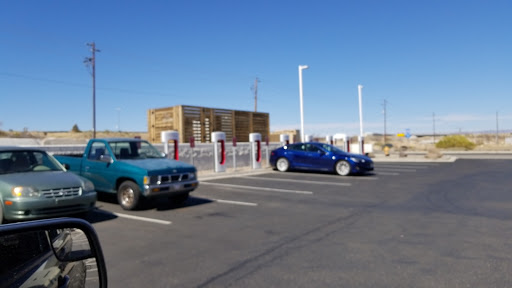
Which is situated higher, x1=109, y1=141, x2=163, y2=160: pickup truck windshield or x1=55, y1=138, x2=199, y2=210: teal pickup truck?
x1=109, y1=141, x2=163, y2=160: pickup truck windshield

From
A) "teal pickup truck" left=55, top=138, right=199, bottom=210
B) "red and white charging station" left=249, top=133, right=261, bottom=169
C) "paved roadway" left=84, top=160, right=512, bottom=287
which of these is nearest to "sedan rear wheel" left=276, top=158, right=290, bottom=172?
"red and white charging station" left=249, top=133, right=261, bottom=169

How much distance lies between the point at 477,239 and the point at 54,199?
6536 millimetres

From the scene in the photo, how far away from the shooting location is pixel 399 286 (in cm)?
372

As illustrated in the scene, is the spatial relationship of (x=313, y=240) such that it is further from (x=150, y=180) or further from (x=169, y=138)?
(x=169, y=138)

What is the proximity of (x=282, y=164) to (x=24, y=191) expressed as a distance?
11.6 metres

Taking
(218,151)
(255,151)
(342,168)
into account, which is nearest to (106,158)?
(218,151)

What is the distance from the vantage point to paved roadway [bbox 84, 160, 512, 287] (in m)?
3.99

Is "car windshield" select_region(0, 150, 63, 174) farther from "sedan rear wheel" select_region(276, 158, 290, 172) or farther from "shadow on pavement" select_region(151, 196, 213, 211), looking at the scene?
"sedan rear wheel" select_region(276, 158, 290, 172)

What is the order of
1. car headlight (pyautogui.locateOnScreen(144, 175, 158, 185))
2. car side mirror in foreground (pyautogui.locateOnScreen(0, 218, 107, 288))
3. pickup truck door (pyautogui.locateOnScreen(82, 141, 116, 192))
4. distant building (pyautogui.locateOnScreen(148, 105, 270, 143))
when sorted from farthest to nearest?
distant building (pyautogui.locateOnScreen(148, 105, 270, 143)) < pickup truck door (pyautogui.locateOnScreen(82, 141, 116, 192)) < car headlight (pyautogui.locateOnScreen(144, 175, 158, 185)) < car side mirror in foreground (pyautogui.locateOnScreen(0, 218, 107, 288))

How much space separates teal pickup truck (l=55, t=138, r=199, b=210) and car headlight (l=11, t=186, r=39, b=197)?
6.94 feet

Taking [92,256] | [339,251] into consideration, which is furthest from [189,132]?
[92,256]

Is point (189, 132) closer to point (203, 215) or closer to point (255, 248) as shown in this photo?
point (203, 215)

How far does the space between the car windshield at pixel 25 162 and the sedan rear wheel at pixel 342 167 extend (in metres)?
10.5

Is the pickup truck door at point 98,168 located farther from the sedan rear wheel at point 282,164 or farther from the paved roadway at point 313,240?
the sedan rear wheel at point 282,164
